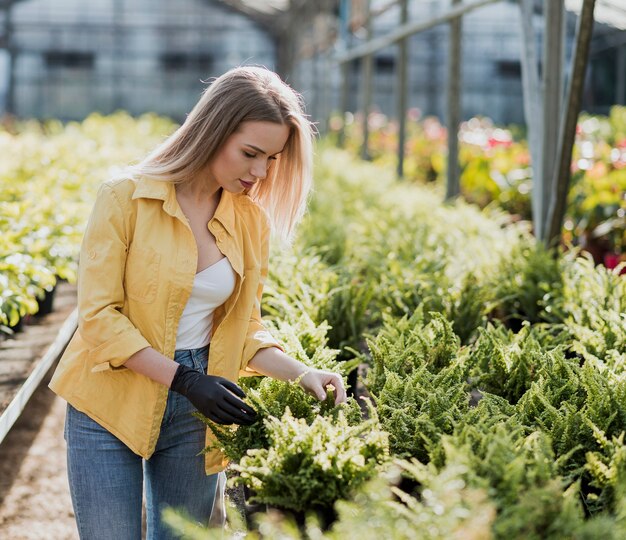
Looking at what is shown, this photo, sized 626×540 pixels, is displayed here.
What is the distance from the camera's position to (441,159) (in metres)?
9.79

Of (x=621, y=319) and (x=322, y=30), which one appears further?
(x=322, y=30)

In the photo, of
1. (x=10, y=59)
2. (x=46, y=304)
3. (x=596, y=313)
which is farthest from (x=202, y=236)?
(x=10, y=59)

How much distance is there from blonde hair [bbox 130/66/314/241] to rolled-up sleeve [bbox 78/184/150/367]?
0.47 ft

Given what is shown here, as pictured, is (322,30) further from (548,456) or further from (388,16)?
(548,456)

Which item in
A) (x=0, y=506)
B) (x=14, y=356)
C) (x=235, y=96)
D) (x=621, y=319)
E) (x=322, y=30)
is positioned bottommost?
(x=0, y=506)

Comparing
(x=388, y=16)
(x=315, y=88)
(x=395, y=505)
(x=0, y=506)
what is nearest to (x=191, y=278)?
(x=395, y=505)

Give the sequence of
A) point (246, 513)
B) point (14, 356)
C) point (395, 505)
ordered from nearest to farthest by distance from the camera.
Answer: point (395, 505)
point (246, 513)
point (14, 356)

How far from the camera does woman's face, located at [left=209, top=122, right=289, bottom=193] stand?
2043 mm

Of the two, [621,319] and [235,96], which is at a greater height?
[235,96]

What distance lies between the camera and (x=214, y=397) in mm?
1879

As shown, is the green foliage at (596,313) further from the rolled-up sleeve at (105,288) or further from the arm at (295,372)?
the rolled-up sleeve at (105,288)

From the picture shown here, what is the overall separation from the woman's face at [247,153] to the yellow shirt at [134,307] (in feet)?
0.32

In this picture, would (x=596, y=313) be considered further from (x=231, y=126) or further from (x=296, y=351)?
(x=231, y=126)

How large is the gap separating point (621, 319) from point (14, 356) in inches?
84.0
